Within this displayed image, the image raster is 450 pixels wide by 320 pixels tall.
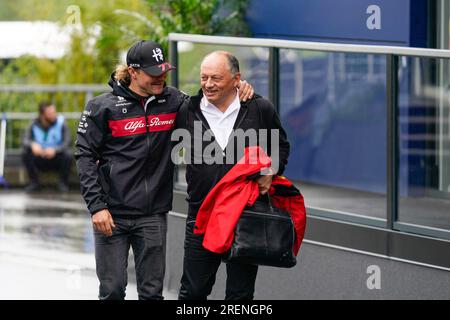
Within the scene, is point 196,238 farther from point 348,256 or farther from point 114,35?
point 114,35

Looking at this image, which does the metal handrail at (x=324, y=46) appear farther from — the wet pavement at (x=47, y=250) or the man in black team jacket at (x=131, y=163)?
the wet pavement at (x=47, y=250)

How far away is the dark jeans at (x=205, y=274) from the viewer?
7156 millimetres

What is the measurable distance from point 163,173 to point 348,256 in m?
2.18

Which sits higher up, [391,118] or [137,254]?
[391,118]

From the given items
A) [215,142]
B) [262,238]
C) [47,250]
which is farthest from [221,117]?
[47,250]

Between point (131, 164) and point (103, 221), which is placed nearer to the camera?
point (103, 221)

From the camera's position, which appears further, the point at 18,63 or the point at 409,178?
the point at 18,63

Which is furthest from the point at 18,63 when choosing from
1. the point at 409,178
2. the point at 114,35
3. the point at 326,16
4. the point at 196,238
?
the point at 196,238

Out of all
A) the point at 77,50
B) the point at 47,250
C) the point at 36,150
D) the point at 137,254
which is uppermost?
the point at 77,50

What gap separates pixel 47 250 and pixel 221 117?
650 centimetres

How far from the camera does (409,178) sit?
9.35 meters

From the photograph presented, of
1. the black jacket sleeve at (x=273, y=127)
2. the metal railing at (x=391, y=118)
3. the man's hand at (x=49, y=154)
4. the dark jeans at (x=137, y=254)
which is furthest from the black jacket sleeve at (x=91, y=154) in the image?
the man's hand at (x=49, y=154)

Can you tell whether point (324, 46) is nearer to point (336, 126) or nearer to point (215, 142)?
point (215, 142)

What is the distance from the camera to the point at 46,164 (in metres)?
20.8
